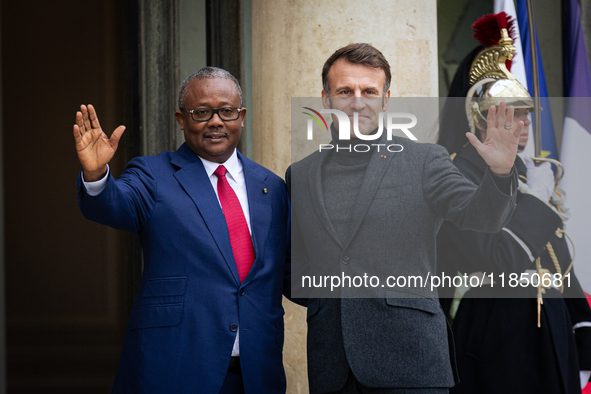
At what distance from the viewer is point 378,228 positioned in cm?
227

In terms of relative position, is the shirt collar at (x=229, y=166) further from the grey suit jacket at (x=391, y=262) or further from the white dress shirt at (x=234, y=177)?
the grey suit jacket at (x=391, y=262)

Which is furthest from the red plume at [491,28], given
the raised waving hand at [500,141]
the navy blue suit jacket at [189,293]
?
the navy blue suit jacket at [189,293]

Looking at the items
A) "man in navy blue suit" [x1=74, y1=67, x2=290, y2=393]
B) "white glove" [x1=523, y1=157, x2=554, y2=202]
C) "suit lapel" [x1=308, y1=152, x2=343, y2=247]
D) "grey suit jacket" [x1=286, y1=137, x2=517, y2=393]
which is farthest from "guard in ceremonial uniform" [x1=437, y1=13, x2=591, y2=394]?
"man in navy blue suit" [x1=74, y1=67, x2=290, y2=393]

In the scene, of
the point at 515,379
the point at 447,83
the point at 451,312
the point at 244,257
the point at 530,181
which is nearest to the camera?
the point at 244,257

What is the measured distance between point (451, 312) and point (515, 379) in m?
0.67

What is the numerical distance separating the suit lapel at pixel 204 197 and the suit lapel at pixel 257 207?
12 centimetres

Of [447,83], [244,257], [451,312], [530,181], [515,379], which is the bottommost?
[515,379]

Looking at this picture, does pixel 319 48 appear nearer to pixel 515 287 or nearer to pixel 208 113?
pixel 208 113

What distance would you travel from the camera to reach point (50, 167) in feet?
12.3

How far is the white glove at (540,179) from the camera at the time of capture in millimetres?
3184

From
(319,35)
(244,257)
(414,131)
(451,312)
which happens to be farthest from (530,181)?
(244,257)

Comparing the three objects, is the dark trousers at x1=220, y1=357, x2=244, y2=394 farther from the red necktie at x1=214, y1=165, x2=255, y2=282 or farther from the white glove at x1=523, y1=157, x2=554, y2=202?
the white glove at x1=523, y1=157, x2=554, y2=202

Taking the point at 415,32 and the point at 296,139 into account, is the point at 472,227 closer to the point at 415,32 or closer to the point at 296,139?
the point at 296,139

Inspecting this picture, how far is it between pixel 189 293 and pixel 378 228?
806mm
